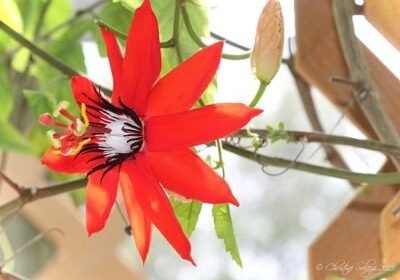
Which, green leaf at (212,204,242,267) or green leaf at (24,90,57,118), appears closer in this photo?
green leaf at (212,204,242,267)

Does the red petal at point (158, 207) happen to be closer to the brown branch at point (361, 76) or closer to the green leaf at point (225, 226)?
the green leaf at point (225, 226)

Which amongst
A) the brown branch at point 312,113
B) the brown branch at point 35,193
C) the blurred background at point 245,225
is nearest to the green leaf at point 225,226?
the brown branch at point 35,193

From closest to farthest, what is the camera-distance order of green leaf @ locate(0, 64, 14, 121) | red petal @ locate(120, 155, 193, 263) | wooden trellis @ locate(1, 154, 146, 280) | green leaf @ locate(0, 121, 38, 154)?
green leaf @ locate(0, 121, 38, 154)
red petal @ locate(120, 155, 193, 263)
green leaf @ locate(0, 64, 14, 121)
wooden trellis @ locate(1, 154, 146, 280)

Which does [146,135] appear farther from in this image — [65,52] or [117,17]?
[65,52]

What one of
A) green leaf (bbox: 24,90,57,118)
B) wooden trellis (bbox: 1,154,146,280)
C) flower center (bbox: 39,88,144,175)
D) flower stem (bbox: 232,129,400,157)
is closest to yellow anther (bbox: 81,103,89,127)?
flower center (bbox: 39,88,144,175)

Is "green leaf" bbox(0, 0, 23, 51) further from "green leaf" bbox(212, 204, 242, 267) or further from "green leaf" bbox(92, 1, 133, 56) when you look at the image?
"green leaf" bbox(212, 204, 242, 267)

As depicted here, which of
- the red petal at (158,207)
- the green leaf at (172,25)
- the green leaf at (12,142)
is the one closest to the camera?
the green leaf at (12,142)

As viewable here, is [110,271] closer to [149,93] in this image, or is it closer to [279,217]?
[279,217]
